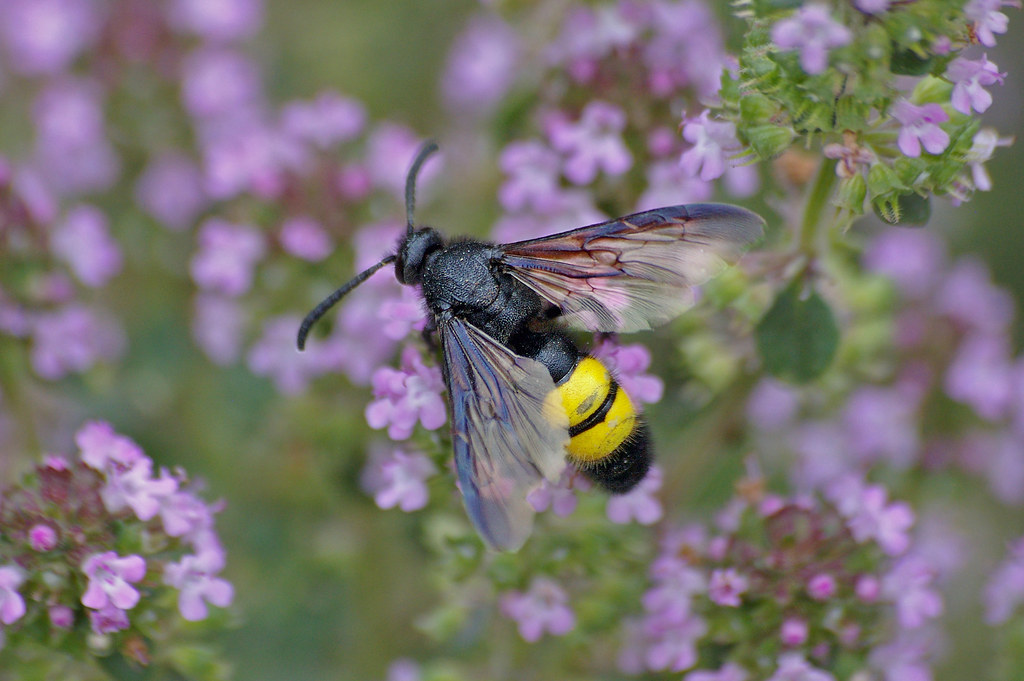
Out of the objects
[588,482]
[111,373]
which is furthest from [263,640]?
[588,482]

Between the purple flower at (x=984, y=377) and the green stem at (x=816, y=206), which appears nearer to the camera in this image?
the green stem at (x=816, y=206)

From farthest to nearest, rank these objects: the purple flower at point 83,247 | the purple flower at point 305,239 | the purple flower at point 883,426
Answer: the purple flower at point 883,426 < the purple flower at point 83,247 < the purple flower at point 305,239

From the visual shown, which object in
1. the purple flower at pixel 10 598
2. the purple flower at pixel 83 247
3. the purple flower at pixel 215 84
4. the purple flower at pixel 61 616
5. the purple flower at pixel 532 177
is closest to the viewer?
the purple flower at pixel 10 598

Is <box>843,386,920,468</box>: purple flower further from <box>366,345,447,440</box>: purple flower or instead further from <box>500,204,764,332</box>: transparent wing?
<box>366,345,447,440</box>: purple flower

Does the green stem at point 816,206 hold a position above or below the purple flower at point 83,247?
below

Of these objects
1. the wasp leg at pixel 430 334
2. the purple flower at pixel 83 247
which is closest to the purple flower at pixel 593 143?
the wasp leg at pixel 430 334

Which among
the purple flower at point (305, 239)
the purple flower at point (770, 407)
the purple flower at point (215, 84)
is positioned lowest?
the purple flower at point (770, 407)

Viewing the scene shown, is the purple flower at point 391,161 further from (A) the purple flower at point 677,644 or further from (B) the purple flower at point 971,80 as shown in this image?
(B) the purple flower at point 971,80
